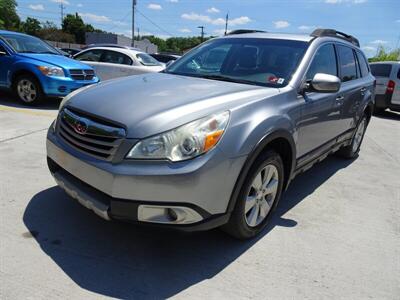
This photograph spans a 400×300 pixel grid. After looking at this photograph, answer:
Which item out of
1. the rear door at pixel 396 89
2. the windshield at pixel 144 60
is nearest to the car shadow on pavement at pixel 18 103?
the windshield at pixel 144 60

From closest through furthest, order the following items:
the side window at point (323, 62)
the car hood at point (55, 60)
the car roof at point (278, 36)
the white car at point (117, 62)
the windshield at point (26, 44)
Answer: the side window at point (323, 62)
the car roof at point (278, 36)
the car hood at point (55, 60)
the windshield at point (26, 44)
the white car at point (117, 62)

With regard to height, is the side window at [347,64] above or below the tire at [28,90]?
above

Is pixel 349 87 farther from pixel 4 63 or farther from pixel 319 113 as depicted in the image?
pixel 4 63

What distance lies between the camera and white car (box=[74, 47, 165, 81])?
9.90 meters

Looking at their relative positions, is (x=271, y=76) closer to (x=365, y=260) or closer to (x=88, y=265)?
(x=365, y=260)

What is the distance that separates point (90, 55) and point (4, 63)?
10.1 feet

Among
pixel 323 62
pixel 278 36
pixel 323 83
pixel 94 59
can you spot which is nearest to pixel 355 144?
pixel 323 62

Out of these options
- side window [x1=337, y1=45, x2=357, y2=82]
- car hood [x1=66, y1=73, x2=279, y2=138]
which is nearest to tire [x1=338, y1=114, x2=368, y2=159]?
side window [x1=337, y1=45, x2=357, y2=82]

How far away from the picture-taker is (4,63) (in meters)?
7.87

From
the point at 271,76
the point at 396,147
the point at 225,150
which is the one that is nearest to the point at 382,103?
the point at 396,147

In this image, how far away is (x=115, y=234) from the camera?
3002mm

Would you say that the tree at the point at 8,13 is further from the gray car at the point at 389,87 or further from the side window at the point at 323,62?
the side window at the point at 323,62

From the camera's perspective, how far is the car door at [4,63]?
25.7ft

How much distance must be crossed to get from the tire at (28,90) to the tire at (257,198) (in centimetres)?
625
